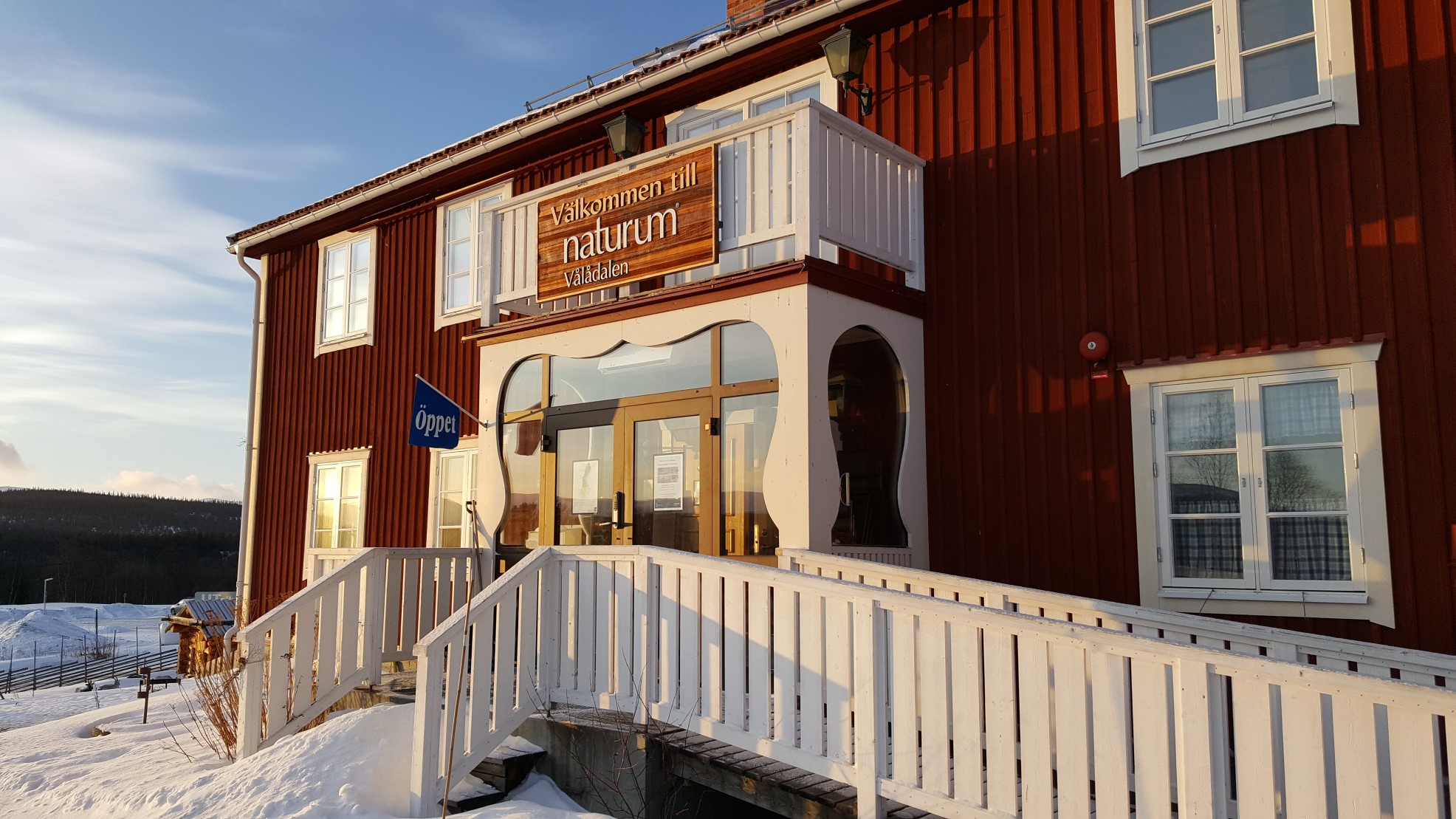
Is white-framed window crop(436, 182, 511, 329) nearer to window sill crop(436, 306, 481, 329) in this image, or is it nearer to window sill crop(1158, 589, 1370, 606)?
window sill crop(436, 306, 481, 329)

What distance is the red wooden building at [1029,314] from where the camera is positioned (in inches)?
243

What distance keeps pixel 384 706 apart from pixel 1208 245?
19.7ft

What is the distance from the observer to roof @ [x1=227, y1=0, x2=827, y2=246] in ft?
29.2

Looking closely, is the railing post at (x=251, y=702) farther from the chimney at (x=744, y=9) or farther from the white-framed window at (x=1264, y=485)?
the chimney at (x=744, y=9)

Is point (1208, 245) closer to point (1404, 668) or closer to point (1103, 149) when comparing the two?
point (1103, 149)

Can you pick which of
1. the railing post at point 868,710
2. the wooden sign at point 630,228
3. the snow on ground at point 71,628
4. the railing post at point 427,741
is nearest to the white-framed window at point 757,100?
the wooden sign at point 630,228

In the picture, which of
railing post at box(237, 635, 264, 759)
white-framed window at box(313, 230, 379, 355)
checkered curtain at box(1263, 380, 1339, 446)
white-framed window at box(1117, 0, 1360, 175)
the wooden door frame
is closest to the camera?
checkered curtain at box(1263, 380, 1339, 446)

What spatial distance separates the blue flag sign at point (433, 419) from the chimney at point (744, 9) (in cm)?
469

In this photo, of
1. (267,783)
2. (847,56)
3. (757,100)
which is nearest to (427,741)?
(267,783)

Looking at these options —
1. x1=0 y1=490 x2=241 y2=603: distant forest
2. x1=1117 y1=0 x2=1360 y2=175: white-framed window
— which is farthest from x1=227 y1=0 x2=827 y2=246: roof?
x1=0 y1=490 x2=241 y2=603: distant forest

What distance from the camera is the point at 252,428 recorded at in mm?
14602

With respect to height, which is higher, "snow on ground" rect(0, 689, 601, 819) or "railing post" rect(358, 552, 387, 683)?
"railing post" rect(358, 552, 387, 683)

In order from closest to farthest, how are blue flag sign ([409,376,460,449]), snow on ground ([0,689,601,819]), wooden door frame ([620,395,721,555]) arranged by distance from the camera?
snow on ground ([0,689,601,819]) < wooden door frame ([620,395,721,555]) < blue flag sign ([409,376,460,449])

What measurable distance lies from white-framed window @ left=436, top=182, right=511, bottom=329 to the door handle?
4.26m
